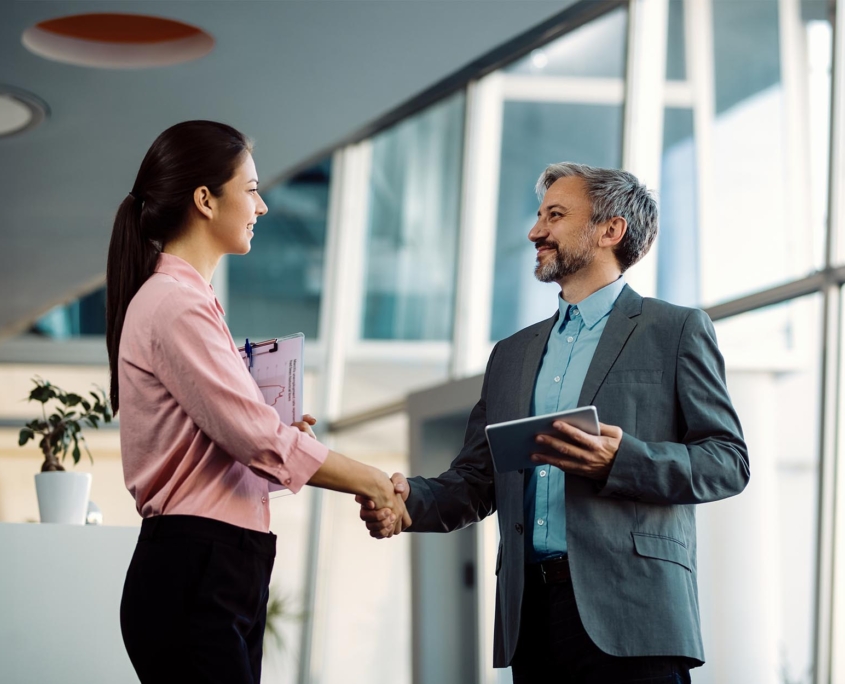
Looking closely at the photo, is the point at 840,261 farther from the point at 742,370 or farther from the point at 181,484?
the point at 181,484

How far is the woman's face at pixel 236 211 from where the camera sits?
1.87 m

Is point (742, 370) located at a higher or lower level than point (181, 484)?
higher

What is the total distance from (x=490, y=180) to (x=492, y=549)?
2.30 m

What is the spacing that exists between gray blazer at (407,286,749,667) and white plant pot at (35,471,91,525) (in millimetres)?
1401

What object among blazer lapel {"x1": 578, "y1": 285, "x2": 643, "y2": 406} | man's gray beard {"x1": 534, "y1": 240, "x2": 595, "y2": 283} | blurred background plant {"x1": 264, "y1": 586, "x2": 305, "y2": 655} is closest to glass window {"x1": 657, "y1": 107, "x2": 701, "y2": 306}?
man's gray beard {"x1": 534, "y1": 240, "x2": 595, "y2": 283}

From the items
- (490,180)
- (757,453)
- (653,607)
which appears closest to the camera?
(653,607)

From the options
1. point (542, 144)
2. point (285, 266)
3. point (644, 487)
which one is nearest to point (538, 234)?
point (644, 487)

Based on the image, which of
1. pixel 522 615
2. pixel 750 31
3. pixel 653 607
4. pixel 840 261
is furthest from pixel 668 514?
pixel 750 31

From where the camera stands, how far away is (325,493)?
7711mm

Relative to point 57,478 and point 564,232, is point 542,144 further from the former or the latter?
point 57,478

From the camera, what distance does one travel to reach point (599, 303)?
230 cm

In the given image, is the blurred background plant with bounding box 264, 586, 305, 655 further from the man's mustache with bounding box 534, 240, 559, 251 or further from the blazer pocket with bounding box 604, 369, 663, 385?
the blazer pocket with bounding box 604, 369, 663, 385

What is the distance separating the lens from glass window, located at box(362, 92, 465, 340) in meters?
6.82

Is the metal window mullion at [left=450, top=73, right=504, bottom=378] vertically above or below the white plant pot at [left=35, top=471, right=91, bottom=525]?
above
